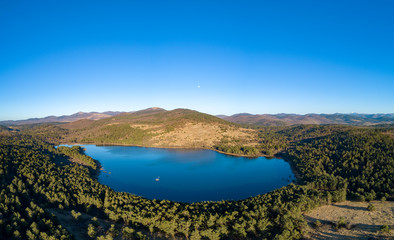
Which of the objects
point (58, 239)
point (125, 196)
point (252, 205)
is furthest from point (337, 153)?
point (58, 239)

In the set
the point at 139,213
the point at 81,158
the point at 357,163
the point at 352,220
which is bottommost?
the point at 352,220

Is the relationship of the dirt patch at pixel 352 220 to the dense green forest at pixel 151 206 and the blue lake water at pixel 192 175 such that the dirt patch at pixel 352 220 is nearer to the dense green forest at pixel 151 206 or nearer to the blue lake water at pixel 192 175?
the dense green forest at pixel 151 206

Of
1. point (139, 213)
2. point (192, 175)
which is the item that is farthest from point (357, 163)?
point (139, 213)

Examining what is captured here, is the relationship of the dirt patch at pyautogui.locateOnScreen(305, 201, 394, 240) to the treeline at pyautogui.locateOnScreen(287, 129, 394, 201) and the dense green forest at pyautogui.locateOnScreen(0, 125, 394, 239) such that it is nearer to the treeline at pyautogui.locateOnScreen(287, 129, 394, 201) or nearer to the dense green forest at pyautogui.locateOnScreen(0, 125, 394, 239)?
the dense green forest at pyautogui.locateOnScreen(0, 125, 394, 239)

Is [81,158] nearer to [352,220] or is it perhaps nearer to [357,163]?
[352,220]

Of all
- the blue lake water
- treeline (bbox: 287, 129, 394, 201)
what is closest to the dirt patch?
treeline (bbox: 287, 129, 394, 201)

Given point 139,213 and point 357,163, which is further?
point 357,163
